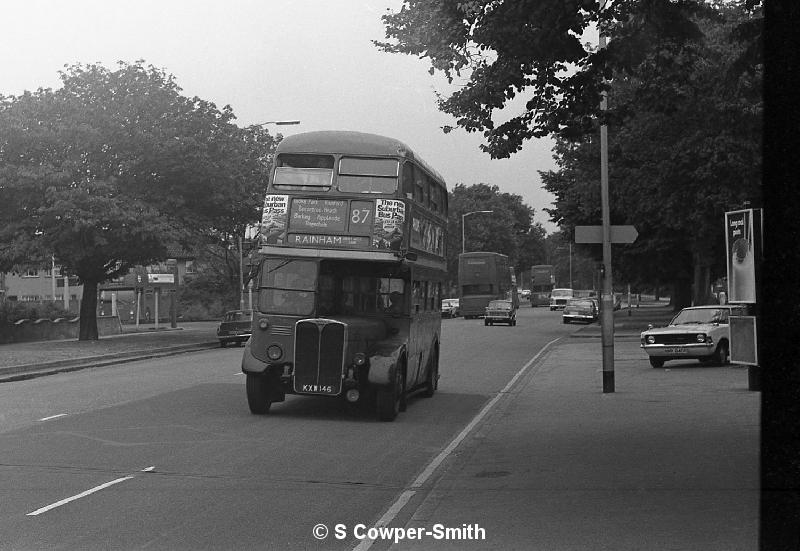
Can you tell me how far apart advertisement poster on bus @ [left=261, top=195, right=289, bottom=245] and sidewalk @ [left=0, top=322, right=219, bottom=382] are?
12184 millimetres

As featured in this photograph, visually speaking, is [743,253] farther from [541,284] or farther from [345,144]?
[541,284]

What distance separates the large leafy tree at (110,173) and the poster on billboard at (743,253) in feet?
80.7

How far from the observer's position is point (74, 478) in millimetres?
10453

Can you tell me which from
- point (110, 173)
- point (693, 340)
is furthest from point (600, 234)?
point (110, 173)

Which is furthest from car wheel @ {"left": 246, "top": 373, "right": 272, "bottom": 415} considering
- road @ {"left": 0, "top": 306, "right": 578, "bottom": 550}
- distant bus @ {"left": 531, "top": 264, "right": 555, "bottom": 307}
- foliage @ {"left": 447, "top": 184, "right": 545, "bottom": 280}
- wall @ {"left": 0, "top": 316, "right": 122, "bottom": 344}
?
distant bus @ {"left": 531, "top": 264, "right": 555, "bottom": 307}

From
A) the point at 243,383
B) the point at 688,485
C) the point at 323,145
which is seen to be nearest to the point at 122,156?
the point at 243,383

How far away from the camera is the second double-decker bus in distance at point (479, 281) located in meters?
69.0

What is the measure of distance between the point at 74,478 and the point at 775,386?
6811 mm

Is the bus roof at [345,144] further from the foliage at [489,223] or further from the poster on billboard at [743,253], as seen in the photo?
the foliage at [489,223]

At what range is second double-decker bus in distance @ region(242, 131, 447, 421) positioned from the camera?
1573 cm

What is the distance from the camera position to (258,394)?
1631 cm

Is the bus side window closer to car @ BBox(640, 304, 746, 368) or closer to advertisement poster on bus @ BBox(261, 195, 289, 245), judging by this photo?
advertisement poster on bus @ BBox(261, 195, 289, 245)

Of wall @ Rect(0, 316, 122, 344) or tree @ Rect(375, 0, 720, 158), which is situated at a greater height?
tree @ Rect(375, 0, 720, 158)

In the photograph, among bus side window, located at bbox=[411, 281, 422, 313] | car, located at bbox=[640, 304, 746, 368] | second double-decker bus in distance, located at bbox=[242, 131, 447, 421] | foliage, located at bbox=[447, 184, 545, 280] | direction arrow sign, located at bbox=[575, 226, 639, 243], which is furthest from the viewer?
foliage, located at bbox=[447, 184, 545, 280]
